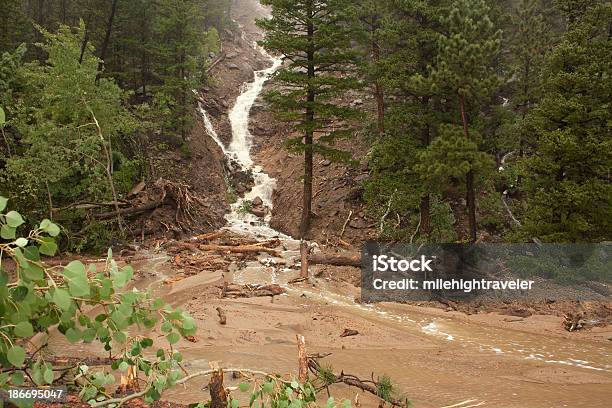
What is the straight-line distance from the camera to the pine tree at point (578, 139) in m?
12.6

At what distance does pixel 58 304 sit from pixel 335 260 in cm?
1365

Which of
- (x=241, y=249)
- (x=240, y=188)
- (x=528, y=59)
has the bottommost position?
(x=241, y=249)

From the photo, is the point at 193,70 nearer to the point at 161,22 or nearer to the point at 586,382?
the point at 161,22

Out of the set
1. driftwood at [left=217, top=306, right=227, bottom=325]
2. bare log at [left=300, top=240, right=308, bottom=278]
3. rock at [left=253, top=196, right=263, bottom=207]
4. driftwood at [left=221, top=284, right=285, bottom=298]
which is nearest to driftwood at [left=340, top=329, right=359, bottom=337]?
driftwood at [left=217, top=306, right=227, bottom=325]

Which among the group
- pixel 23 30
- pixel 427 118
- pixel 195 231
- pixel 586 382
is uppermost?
pixel 23 30

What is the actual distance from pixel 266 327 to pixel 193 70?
19.3 meters

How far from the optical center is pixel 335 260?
14672 mm

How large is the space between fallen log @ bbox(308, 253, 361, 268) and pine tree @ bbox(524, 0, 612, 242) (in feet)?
17.4

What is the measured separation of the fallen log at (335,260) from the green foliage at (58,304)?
505 inches

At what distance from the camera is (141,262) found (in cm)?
1444

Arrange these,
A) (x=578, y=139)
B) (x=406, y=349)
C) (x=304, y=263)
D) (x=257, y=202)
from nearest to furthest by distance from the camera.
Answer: (x=406, y=349) < (x=578, y=139) < (x=304, y=263) < (x=257, y=202)

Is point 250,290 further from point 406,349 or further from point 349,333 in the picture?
point 406,349

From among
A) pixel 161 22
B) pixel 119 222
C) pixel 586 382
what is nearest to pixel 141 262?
pixel 119 222

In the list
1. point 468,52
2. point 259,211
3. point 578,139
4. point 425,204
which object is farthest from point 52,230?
point 259,211
